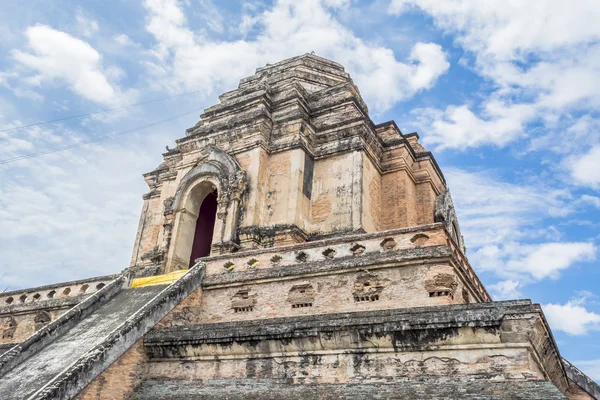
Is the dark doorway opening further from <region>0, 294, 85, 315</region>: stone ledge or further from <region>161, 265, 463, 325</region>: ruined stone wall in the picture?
<region>161, 265, 463, 325</region>: ruined stone wall

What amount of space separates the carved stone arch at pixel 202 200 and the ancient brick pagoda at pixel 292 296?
43 mm

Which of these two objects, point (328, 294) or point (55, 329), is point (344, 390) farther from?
point (55, 329)

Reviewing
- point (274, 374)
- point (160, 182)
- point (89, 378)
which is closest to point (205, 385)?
point (274, 374)

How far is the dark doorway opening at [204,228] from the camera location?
651 inches

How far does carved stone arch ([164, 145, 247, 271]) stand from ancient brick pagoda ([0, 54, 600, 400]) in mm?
43

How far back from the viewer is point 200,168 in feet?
52.2

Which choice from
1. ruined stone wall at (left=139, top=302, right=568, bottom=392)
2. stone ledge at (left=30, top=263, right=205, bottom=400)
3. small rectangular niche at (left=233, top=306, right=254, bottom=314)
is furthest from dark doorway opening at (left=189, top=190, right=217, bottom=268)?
ruined stone wall at (left=139, top=302, right=568, bottom=392)

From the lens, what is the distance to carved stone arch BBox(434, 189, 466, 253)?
16.5 m

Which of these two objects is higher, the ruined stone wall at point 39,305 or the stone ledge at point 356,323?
the ruined stone wall at point 39,305

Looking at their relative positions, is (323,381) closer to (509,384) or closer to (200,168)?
(509,384)

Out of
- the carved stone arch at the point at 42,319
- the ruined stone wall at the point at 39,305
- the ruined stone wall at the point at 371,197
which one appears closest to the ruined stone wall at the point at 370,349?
the ruined stone wall at the point at 39,305

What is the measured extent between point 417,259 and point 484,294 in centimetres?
322

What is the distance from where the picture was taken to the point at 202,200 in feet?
54.6

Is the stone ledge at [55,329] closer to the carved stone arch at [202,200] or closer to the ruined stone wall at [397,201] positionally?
the carved stone arch at [202,200]
